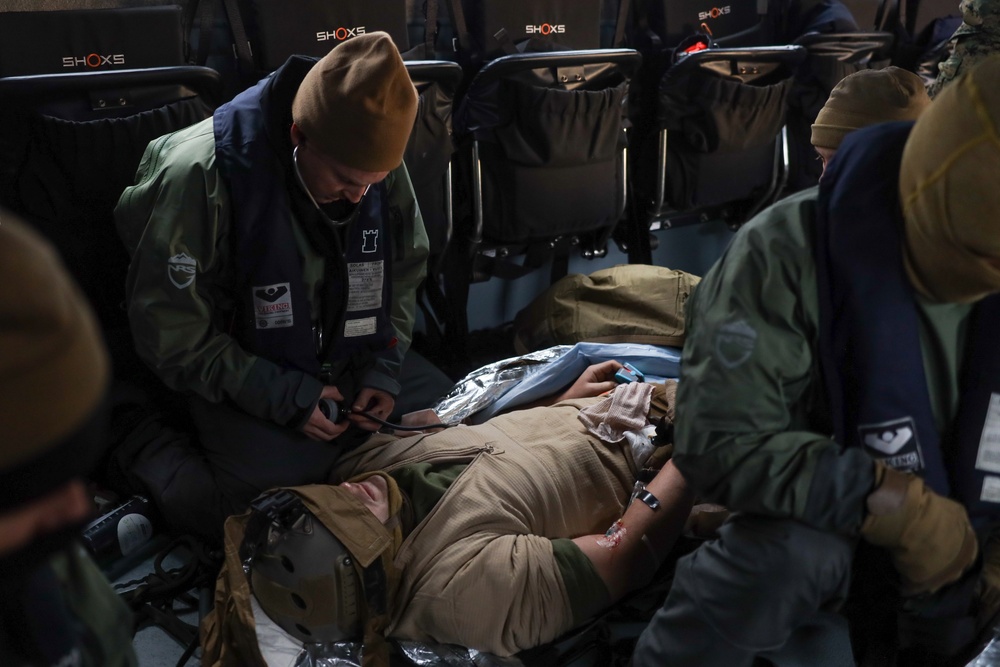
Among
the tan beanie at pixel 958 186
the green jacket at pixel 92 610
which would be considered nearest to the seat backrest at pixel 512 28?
the tan beanie at pixel 958 186

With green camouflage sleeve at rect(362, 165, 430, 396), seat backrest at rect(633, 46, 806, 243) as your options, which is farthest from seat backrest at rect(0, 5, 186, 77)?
seat backrest at rect(633, 46, 806, 243)

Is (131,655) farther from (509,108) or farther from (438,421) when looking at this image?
(509,108)

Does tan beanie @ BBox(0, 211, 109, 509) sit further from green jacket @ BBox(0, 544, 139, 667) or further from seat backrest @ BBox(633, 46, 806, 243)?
seat backrest @ BBox(633, 46, 806, 243)

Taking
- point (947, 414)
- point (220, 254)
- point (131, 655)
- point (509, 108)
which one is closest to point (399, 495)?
point (220, 254)

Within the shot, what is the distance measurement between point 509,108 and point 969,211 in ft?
6.40

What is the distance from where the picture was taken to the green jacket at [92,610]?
41.5 inches

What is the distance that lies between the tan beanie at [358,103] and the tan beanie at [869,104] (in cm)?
120

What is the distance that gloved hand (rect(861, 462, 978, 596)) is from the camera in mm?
1469

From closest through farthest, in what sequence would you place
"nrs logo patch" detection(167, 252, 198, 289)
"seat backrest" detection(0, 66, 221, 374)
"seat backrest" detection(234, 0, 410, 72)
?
"nrs logo patch" detection(167, 252, 198, 289) < "seat backrest" detection(0, 66, 221, 374) < "seat backrest" detection(234, 0, 410, 72)

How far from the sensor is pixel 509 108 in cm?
310

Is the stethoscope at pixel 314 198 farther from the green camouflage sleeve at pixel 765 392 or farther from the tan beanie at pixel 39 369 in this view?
the tan beanie at pixel 39 369

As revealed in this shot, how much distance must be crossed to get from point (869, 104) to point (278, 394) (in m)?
1.72

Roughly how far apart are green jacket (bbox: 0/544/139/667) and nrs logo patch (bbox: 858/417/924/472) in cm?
116

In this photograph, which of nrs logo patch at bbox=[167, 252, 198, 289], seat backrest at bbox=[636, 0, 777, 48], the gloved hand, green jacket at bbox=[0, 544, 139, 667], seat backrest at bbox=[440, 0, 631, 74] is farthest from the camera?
seat backrest at bbox=[636, 0, 777, 48]
